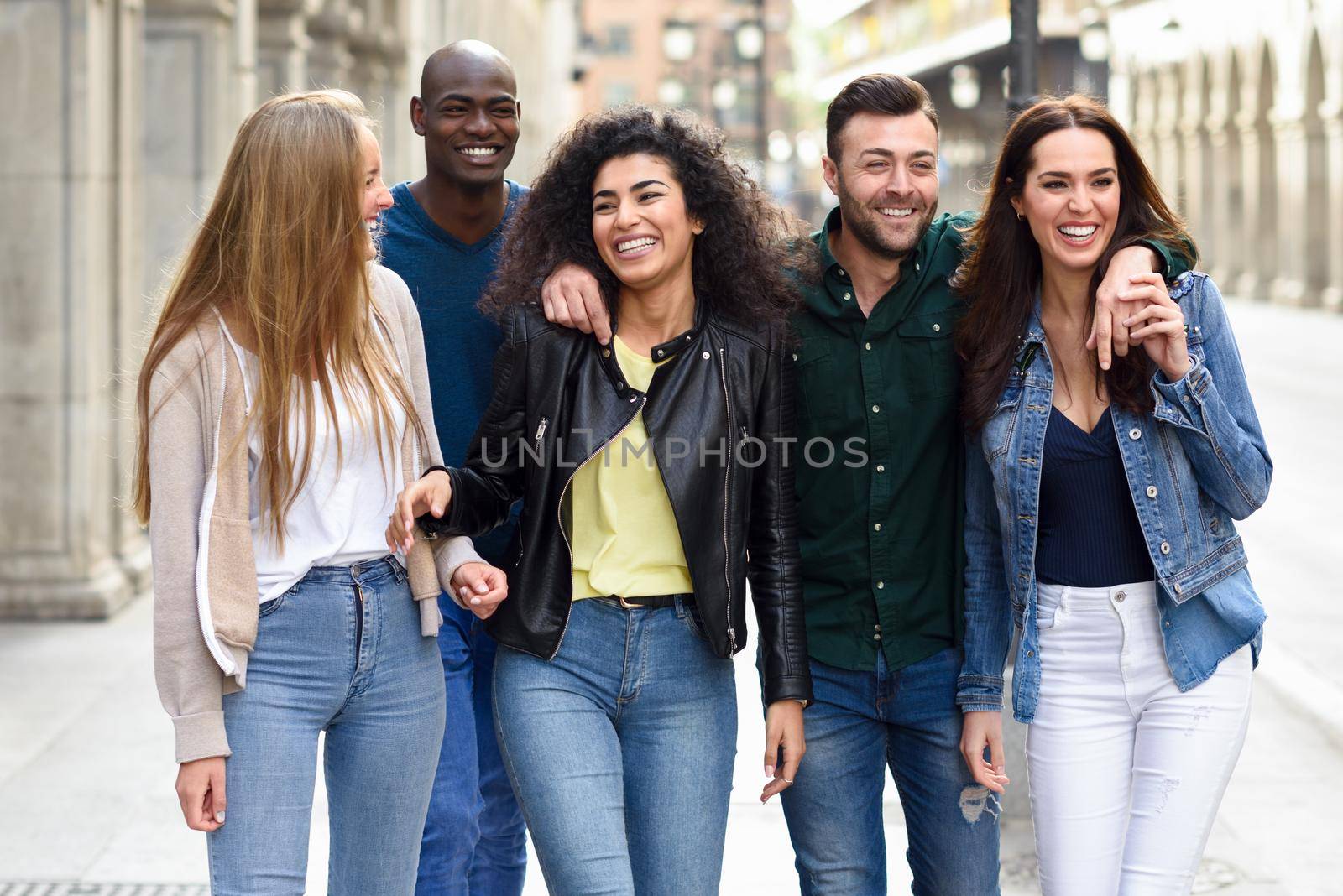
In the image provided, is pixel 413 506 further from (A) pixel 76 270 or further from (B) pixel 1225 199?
(B) pixel 1225 199

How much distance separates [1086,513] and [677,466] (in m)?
0.82

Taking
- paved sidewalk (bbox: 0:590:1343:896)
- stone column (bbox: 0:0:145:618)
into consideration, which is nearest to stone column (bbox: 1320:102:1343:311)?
paved sidewalk (bbox: 0:590:1343:896)

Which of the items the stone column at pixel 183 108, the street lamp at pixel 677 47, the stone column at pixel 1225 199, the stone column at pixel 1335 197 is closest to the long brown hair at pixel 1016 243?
the stone column at pixel 183 108

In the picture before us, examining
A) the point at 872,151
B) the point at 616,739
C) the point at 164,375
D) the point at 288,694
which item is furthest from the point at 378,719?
the point at 872,151

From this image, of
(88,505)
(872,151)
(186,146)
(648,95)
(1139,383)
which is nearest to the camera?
(1139,383)

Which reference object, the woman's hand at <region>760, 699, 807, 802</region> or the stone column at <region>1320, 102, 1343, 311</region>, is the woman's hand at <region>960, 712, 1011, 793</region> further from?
the stone column at <region>1320, 102, 1343, 311</region>

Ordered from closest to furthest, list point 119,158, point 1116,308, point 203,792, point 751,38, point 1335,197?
1. point 203,792
2. point 1116,308
3. point 119,158
4. point 1335,197
5. point 751,38

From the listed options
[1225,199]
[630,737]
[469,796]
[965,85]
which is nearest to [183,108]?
[469,796]

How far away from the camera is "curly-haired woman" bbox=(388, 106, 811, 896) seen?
10.9ft

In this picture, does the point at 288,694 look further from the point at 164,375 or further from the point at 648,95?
the point at 648,95

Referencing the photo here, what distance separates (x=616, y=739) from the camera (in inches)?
133

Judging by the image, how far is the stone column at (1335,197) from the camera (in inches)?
1284

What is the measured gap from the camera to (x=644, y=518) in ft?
11.1

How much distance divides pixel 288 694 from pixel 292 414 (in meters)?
0.50
